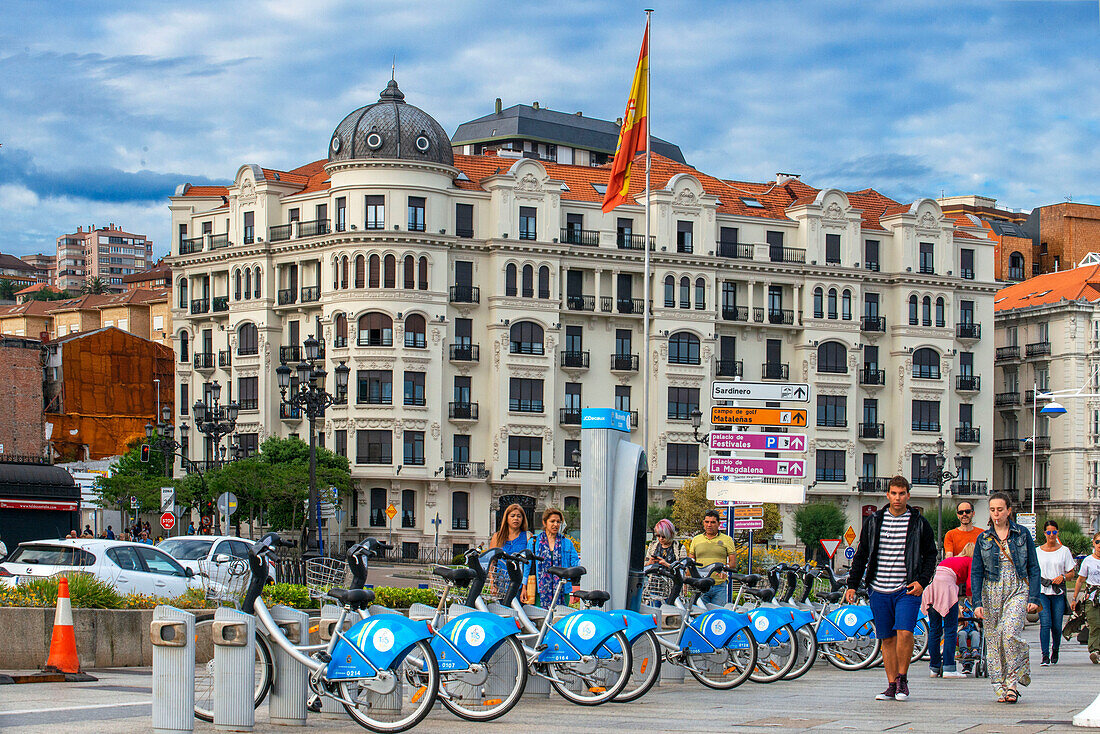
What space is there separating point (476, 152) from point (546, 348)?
98.9 ft

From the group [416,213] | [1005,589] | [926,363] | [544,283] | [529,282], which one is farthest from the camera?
[926,363]

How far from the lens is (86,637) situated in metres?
16.7

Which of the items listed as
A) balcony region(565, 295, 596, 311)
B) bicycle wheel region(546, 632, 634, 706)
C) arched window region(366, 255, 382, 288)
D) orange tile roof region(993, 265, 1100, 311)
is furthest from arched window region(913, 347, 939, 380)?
bicycle wheel region(546, 632, 634, 706)

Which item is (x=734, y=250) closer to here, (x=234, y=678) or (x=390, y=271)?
(x=390, y=271)

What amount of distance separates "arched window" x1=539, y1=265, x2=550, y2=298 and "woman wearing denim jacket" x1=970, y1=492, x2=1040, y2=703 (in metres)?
58.5

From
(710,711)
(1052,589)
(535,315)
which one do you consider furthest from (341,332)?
(710,711)

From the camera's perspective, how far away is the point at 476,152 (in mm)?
98562

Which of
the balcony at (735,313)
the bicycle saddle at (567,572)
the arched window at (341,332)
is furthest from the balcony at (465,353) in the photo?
the bicycle saddle at (567,572)

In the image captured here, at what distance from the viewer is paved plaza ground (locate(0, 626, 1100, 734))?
11.0 meters

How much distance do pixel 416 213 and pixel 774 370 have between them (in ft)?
64.2

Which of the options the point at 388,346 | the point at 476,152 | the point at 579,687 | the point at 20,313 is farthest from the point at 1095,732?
the point at 20,313

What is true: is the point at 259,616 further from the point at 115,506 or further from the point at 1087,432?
the point at 1087,432

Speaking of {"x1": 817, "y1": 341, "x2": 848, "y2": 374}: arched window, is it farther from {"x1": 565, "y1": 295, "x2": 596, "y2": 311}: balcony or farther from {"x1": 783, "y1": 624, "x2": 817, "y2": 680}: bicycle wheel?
{"x1": 783, "y1": 624, "x2": 817, "y2": 680}: bicycle wheel

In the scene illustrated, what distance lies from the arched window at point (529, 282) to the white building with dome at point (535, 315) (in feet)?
0.40
